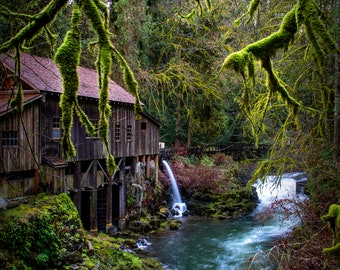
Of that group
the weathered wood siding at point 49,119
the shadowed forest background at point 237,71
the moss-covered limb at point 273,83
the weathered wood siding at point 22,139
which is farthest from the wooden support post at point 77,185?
the moss-covered limb at point 273,83

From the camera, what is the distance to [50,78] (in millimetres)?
14953

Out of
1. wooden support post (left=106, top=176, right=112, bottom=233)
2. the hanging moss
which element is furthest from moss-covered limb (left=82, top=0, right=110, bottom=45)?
wooden support post (left=106, top=176, right=112, bottom=233)

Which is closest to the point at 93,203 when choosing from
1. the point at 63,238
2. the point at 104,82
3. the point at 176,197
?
the point at 63,238

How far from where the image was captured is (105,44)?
10.6ft

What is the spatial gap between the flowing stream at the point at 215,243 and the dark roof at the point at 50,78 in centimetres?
756

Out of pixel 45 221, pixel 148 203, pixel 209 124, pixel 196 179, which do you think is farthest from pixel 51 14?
pixel 209 124

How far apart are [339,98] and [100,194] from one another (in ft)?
42.6

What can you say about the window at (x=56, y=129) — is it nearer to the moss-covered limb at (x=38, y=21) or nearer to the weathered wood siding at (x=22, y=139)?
the weathered wood siding at (x=22, y=139)

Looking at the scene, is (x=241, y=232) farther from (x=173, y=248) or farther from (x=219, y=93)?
(x=219, y=93)

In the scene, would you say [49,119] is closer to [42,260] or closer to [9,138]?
[9,138]

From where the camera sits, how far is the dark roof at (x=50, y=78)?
13453mm

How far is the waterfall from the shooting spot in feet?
75.6

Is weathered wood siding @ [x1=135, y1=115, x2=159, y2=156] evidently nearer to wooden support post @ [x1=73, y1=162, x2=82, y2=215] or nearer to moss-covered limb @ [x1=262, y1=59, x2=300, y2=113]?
wooden support post @ [x1=73, y1=162, x2=82, y2=215]

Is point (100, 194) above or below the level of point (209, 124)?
below
